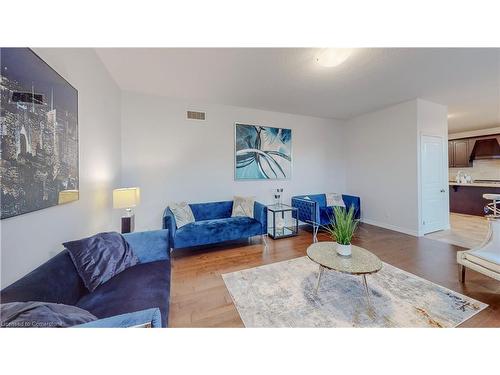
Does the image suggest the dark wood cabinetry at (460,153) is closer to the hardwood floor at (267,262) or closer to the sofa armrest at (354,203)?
the hardwood floor at (267,262)

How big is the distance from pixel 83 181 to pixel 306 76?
306 centimetres

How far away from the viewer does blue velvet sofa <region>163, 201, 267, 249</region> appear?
2.75 m

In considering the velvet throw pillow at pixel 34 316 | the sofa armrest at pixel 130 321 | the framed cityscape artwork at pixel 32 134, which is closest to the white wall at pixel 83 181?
the framed cityscape artwork at pixel 32 134

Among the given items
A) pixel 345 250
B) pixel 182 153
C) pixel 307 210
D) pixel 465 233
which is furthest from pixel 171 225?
pixel 465 233

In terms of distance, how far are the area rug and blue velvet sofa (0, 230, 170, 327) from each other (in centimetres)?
77

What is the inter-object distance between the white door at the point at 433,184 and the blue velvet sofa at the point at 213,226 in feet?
10.9

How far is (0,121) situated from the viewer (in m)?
0.90

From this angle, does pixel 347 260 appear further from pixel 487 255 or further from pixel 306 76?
pixel 306 76

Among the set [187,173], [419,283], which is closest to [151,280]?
[187,173]

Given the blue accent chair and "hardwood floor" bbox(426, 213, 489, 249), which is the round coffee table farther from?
"hardwood floor" bbox(426, 213, 489, 249)

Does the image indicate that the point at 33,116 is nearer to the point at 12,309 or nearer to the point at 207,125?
the point at 12,309

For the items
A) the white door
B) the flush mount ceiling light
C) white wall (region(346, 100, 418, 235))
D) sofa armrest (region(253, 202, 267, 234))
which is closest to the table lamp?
sofa armrest (region(253, 202, 267, 234))

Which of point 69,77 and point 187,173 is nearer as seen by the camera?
point 69,77
